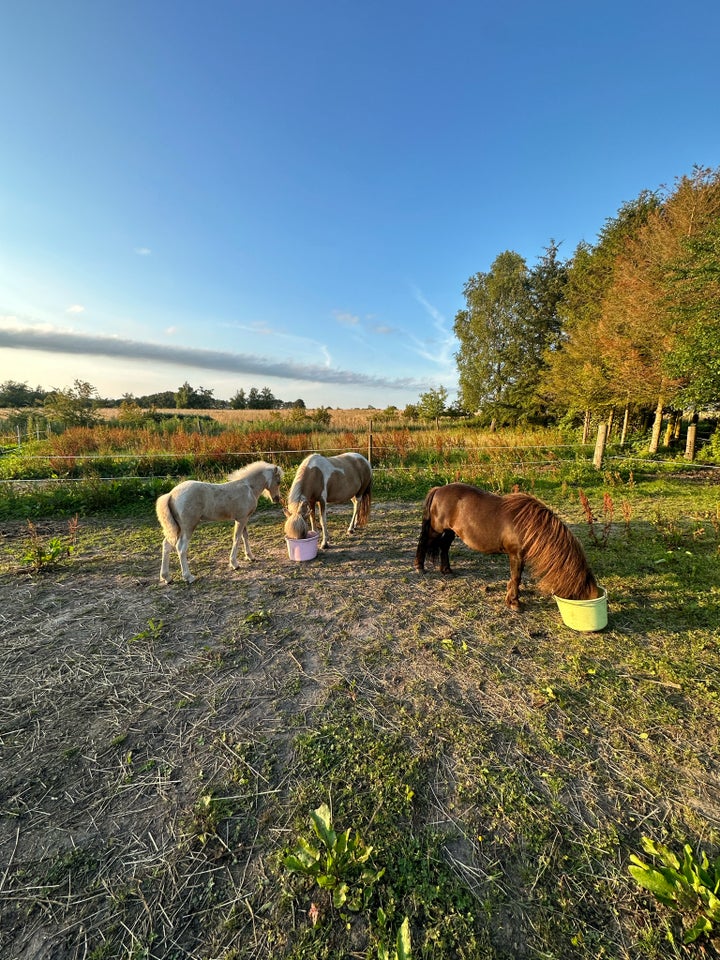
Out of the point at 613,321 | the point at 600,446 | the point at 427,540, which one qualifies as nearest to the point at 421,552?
the point at 427,540

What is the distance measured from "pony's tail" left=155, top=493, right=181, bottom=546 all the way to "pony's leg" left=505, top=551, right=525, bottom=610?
3.70m

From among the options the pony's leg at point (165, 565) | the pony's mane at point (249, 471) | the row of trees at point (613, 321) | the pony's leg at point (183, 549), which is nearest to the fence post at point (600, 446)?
the row of trees at point (613, 321)

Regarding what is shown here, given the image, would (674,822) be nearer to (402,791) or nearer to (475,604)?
(402,791)

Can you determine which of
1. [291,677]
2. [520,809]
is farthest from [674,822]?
[291,677]

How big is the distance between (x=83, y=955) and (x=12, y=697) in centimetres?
195

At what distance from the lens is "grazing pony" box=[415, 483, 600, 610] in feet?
10.6

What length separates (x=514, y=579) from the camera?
3.64 m

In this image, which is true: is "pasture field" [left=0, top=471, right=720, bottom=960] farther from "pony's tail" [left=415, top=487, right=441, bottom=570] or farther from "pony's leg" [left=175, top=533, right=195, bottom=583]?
"pony's tail" [left=415, top=487, right=441, bottom=570]

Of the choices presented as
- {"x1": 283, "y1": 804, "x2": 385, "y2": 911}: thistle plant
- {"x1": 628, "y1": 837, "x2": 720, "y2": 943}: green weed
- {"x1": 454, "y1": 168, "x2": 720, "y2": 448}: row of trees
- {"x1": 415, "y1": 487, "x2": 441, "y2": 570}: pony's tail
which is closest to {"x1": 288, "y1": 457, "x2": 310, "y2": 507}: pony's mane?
{"x1": 415, "y1": 487, "x2": 441, "y2": 570}: pony's tail

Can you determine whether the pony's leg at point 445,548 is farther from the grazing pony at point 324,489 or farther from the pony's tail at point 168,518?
the pony's tail at point 168,518

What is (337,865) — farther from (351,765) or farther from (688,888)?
(688,888)

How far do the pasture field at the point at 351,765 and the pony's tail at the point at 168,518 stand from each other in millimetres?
638

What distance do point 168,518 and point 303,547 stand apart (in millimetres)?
1649

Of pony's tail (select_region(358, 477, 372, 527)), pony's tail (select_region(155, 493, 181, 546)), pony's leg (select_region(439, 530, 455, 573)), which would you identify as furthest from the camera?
pony's tail (select_region(358, 477, 372, 527))
